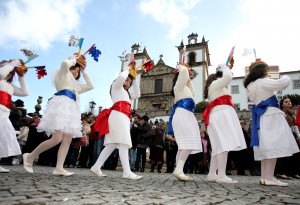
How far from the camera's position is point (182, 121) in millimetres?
4422

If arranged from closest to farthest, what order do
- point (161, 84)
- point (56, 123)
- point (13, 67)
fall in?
point (56, 123), point (13, 67), point (161, 84)

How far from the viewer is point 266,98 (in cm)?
423

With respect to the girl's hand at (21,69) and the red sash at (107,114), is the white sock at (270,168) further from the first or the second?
the girl's hand at (21,69)

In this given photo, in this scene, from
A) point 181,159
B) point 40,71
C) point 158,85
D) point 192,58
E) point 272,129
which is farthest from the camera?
point 158,85

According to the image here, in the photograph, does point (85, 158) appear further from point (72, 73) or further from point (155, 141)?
point (72, 73)

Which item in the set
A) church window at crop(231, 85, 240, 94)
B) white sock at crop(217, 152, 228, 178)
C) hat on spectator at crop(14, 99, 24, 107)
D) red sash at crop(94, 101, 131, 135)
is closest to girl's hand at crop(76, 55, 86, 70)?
red sash at crop(94, 101, 131, 135)

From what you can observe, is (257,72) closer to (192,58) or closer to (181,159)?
(181,159)

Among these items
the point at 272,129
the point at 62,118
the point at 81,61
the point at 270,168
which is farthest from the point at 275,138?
the point at 81,61

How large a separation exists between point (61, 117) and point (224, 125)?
288cm

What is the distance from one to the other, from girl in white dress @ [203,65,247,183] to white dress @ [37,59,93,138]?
251 cm

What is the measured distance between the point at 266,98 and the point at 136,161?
606cm

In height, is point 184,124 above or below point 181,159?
above

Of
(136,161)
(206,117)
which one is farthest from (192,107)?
(136,161)

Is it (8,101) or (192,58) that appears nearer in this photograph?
(8,101)
